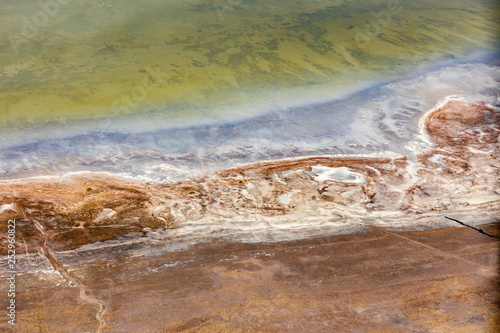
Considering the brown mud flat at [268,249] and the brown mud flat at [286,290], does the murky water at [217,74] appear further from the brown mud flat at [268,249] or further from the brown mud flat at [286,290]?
the brown mud flat at [286,290]

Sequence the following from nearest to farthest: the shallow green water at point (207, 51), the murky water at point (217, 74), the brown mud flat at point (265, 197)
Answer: the brown mud flat at point (265, 197)
the murky water at point (217, 74)
the shallow green water at point (207, 51)

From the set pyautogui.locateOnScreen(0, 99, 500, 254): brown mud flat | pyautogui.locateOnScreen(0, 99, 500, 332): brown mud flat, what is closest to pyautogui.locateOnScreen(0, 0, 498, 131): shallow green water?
pyautogui.locateOnScreen(0, 99, 500, 254): brown mud flat

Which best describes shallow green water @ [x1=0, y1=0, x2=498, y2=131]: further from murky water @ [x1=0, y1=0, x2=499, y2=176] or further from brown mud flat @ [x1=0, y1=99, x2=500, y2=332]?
brown mud flat @ [x1=0, y1=99, x2=500, y2=332]

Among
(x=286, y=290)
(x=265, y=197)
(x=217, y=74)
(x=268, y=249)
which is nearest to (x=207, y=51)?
Answer: (x=217, y=74)

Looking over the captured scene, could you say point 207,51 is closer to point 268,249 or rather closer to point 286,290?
point 268,249

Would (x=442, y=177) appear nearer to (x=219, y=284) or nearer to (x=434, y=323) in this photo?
(x=434, y=323)

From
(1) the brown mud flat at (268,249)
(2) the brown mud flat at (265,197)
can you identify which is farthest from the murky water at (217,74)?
(1) the brown mud flat at (268,249)
